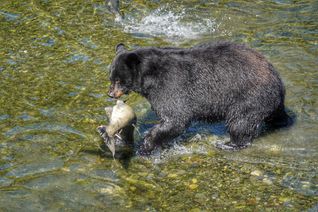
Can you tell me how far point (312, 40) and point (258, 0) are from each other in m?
2.42

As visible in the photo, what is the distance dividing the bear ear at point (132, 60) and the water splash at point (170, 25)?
3.95 metres

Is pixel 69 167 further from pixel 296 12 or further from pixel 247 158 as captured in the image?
pixel 296 12

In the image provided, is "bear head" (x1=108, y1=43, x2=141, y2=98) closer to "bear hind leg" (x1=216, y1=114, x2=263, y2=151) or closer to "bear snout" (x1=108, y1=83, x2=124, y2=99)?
"bear snout" (x1=108, y1=83, x2=124, y2=99)

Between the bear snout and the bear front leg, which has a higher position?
the bear snout

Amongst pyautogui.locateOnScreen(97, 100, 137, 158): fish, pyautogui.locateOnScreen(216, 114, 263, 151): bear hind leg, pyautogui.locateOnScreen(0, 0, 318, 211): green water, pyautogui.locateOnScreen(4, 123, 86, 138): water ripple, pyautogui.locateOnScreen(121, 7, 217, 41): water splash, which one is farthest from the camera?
pyautogui.locateOnScreen(121, 7, 217, 41): water splash

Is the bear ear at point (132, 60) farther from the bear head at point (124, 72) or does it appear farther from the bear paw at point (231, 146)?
the bear paw at point (231, 146)

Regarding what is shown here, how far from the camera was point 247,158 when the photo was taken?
8.01 meters

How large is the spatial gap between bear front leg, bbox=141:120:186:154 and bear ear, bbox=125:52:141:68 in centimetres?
93

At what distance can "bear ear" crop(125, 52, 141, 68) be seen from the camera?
25.7 ft

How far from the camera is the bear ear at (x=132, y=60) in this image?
783 centimetres

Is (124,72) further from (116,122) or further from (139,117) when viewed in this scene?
(139,117)

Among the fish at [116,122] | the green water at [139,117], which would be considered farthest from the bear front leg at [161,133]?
the fish at [116,122]

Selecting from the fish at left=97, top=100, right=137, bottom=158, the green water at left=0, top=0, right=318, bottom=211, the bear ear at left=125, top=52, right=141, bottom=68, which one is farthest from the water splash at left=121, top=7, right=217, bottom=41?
the fish at left=97, top=100, right=137, bottom=158

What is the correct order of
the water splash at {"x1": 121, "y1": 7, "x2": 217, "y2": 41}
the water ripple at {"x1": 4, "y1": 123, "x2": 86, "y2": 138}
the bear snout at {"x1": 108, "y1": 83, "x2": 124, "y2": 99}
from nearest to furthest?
the bear snout at {"x1": 108, "y1": 83, "x2": 124, "y2": 99} < the water ripple at {"x1": 4, "y1": 123, "x2": 86, "y2": 138} < the water splash at {"x1": 121, "y1": 7, "x2": 217, "y2": 41}
